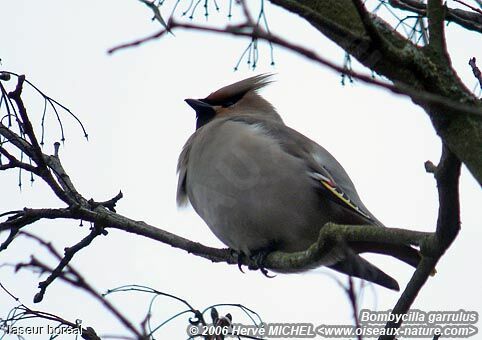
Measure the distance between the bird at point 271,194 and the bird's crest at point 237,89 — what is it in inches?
42.2

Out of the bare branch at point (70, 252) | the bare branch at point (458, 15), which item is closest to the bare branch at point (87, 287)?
the bare branch at point (70, 252)

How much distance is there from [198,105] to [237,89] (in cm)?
32

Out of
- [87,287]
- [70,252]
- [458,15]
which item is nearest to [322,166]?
[458,15]

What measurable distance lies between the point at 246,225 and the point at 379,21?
6.69 feet

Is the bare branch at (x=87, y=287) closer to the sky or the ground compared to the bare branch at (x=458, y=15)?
closer to the ground

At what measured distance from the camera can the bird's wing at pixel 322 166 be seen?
426cm

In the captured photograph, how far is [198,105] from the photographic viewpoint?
571cm

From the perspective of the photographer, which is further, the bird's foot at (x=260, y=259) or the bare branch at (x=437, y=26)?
the bird's foot at (x=260, y=259)

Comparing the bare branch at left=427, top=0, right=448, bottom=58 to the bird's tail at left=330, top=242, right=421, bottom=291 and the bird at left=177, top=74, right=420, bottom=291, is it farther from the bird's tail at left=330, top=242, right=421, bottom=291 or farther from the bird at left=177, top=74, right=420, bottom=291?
the bird at left=177, top=74, right=420, bottom=291

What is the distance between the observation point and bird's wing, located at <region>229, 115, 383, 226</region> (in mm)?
4262

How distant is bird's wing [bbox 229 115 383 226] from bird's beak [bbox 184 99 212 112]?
2.19ft

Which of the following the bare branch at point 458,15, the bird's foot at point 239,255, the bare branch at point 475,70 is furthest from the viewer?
the bird's foot at point 239,255

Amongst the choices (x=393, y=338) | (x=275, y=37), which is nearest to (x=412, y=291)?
(x=393, y=338)

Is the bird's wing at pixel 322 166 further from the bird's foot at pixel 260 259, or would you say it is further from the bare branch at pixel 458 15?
the bare branch at pixel 458 15
